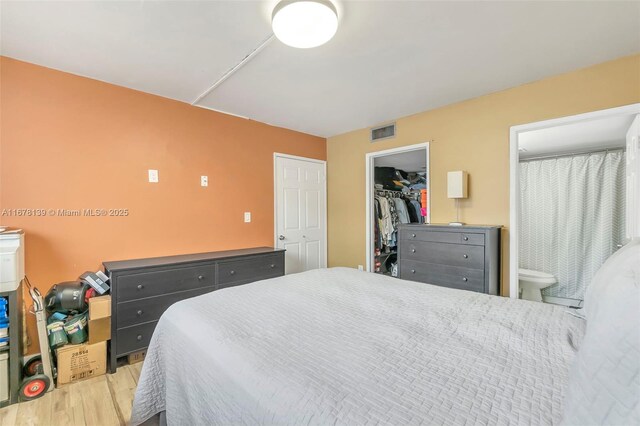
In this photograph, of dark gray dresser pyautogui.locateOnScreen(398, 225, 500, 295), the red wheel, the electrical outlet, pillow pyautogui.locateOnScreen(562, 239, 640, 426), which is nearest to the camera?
pillow pyautogui.locateOnScreen(562, 239, 640, 426)

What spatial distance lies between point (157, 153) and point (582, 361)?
3.32m

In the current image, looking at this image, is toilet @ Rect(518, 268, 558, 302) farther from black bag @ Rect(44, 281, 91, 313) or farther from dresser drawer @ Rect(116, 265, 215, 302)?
black bag @ Rect(44, 281, 91, 313)

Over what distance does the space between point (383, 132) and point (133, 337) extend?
353cm

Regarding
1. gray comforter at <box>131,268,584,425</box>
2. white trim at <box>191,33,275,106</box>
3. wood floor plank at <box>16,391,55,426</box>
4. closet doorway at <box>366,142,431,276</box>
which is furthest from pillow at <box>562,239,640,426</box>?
closet doorway at <box>366,142,431,276</box>

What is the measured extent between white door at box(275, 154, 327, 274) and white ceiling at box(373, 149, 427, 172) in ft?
3.30

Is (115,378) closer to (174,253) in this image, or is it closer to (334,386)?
(174,253)

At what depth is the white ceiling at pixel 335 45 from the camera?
5.41 ft

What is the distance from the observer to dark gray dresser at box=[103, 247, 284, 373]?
7.47ft

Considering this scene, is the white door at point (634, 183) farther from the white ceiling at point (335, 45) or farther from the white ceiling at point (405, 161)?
the white ceiling at point (405, 161)

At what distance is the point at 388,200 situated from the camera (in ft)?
15.7

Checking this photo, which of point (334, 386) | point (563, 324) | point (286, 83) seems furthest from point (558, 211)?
point (334, 386)

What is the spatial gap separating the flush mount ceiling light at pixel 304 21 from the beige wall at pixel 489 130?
6.69 ft

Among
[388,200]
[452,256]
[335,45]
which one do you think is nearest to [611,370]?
[335,45]

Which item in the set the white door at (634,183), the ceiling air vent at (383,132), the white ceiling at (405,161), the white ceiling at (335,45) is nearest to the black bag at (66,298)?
the white ceiling at (335,45)
